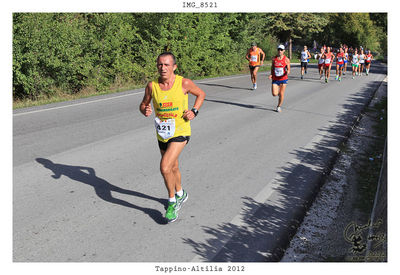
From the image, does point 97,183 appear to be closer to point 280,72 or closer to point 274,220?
point 274,220

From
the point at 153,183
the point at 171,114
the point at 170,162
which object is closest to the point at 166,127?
the point at 171,114

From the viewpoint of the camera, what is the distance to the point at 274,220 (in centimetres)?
434

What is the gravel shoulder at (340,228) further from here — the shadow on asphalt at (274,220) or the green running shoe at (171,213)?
the green running shoe at (171,213)

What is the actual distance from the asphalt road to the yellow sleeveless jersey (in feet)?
3.31

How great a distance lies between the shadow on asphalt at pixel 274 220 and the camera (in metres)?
3.70

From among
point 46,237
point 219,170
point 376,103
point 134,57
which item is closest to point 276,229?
point 219,170

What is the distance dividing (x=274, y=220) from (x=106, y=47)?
39.9 feet

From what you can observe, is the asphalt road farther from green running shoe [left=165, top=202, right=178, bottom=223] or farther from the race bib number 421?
the race bib number 421

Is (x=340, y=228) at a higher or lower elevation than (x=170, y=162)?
lower

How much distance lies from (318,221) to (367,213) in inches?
29.7

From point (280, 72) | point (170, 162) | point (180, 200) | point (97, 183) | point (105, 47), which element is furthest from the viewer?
point (105, 47)

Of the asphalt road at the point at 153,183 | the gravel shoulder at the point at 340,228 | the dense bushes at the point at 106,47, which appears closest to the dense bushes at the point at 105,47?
the dense bushes at the point at 106,47

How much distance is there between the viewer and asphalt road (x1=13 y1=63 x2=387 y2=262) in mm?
3795

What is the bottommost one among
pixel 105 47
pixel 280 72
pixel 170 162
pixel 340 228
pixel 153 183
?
pixel 340 228
